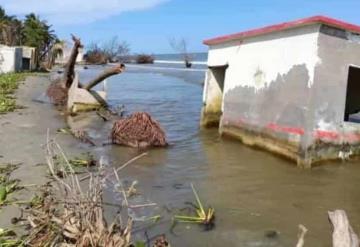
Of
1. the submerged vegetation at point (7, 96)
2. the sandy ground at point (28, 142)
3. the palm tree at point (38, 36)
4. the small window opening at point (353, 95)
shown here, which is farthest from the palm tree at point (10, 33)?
the small window opening at point (353, 95)

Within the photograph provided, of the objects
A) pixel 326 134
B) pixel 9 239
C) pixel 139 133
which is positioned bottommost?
pixel 9 239

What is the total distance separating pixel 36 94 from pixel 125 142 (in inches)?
459

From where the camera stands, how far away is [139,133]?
12.2 metres

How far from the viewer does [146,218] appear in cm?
680

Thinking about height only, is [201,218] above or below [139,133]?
below

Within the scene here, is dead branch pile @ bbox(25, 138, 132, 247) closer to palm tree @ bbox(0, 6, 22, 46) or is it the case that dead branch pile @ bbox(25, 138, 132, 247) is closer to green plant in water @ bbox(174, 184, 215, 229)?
green plant in water @ bbox(174, 184, 215, 229)

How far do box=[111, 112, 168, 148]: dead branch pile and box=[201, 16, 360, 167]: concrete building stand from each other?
1.98m

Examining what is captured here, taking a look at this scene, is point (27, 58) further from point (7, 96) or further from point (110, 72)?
Result: point (110, 72)

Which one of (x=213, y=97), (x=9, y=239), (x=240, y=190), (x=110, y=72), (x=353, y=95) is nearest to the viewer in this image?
(x=9, y=239)

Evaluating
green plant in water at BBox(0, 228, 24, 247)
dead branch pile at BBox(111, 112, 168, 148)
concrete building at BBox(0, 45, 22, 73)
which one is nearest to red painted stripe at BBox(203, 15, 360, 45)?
dead branch pile at BBox(111, 112, 168, 148)

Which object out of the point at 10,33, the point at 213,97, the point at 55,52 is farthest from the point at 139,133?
the point at 55,52

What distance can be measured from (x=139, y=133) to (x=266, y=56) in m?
3.38

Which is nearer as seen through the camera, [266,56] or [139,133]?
[266,56]

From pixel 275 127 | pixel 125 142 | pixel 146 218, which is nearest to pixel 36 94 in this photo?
pixel 125 142
